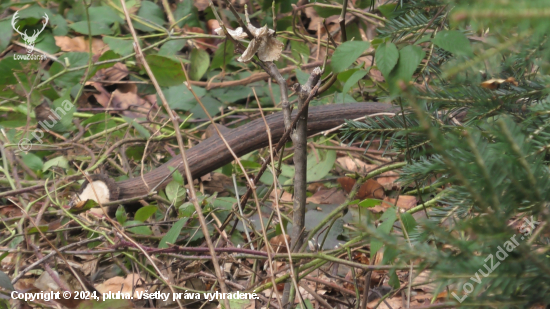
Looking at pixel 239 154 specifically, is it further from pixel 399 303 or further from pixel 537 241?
pixel 537 241

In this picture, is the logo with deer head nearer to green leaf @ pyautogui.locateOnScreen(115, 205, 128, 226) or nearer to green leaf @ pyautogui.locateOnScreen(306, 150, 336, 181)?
green leaf @ pyautogui.locateOnScreen(115, 205, 128, 226)

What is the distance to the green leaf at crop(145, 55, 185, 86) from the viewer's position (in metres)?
2.09

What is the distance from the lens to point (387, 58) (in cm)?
79

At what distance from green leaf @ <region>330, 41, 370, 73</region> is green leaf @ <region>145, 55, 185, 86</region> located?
54.7 inches

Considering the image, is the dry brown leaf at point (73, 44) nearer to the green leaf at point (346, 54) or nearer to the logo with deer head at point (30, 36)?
the logo with deer head at point (30, 36)

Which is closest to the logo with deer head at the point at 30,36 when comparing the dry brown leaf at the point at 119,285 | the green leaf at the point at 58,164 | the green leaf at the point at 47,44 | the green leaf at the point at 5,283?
the green leaf at the point at 47,44

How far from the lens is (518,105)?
727mm

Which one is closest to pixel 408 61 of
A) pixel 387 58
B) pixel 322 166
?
pixel 387 58

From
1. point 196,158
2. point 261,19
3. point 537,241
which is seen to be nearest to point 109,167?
point 196,158

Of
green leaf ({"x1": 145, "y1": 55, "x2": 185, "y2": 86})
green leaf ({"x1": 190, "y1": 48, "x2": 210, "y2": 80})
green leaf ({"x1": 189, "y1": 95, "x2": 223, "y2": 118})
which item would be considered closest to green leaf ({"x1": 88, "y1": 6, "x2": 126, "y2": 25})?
green leaf ({"x1": 190, "y1": 48, "x2": 210, "y2": 80})

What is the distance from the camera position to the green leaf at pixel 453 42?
0.68 meters

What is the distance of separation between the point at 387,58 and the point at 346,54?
3.5 inches

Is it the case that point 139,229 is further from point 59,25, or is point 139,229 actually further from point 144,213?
point 59,25

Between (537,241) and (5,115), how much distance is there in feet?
8.07
